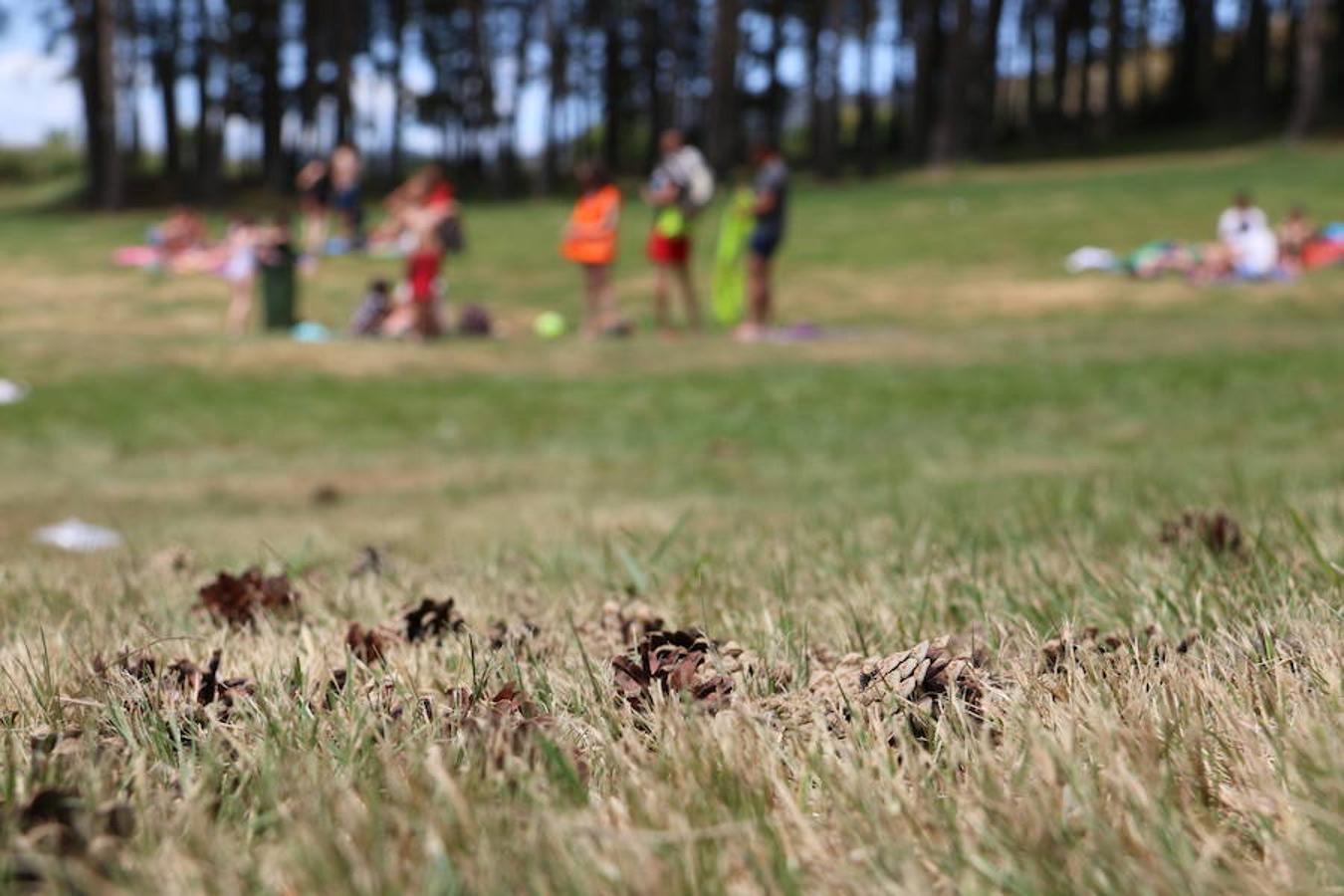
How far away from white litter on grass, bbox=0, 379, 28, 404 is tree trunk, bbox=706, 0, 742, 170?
35.4 meters

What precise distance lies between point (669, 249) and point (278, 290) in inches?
208

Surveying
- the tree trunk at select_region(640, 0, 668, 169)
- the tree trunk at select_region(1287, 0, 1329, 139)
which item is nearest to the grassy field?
the tree trunk at select_region(1287, 0, 1329, 139)

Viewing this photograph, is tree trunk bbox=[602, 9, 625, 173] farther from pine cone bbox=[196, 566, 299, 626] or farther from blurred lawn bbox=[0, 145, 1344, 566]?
pine cone bbox=[196, 566, 299, 626]

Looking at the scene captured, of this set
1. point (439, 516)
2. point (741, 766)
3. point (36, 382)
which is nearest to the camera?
point (741, 766)

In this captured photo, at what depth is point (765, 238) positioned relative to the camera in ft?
55.8

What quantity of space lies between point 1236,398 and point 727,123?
35976 mm

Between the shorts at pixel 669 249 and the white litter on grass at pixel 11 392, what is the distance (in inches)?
292

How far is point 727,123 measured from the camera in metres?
46.4

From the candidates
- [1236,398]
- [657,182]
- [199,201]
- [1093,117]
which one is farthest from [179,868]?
[1093,117]

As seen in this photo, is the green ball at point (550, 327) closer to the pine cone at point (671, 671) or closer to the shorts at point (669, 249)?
the shorts at point (669, 249)

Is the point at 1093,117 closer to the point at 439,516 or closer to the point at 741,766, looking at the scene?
the point at 439,516

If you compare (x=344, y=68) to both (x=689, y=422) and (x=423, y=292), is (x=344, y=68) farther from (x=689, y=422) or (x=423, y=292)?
(x=689, y=422)

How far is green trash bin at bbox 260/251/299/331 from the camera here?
18.6 m

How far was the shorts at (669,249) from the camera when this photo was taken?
17.4 m
